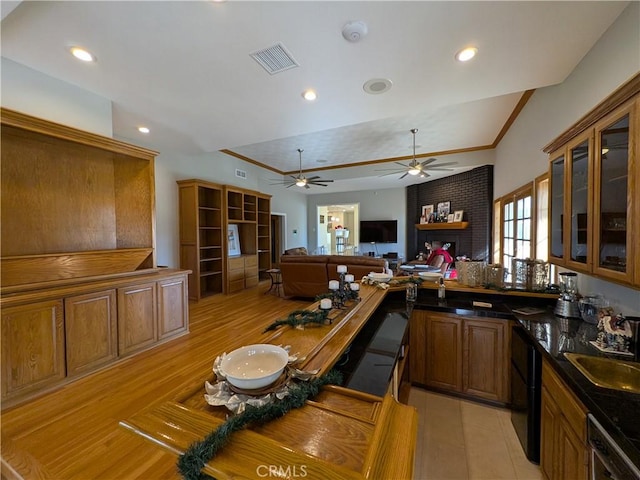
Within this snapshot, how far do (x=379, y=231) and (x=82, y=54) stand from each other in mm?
7995

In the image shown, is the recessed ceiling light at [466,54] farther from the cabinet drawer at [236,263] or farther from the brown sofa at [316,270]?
the cabinet drawer at [236,263]

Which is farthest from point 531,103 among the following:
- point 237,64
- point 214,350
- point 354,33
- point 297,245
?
point 297,245

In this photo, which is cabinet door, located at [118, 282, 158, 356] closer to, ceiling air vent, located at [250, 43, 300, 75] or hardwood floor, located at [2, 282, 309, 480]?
hardwood floor, located at [2, 282, 309, 480]

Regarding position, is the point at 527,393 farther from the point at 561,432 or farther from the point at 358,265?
the point at 358,265

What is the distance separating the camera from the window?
314 centimetres

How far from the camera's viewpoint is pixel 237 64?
2.32 metres

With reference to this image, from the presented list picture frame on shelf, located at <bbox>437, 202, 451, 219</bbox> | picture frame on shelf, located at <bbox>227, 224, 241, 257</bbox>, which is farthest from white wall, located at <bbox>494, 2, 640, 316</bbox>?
picture frame on shelf, located at <bbox>227, 224, 241, 257</bbox>

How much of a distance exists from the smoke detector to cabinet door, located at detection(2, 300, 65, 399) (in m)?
3.39

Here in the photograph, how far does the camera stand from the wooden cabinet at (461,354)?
7.09 feet

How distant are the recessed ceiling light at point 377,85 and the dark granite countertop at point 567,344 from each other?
2158 mm

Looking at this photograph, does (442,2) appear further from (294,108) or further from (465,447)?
(465,447)

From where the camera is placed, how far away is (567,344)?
151cm

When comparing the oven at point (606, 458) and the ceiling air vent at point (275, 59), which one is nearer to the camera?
the oven at point (606, 458)

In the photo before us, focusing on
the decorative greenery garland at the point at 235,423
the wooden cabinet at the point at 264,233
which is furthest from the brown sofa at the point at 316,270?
the decorative greenery garland at the point at 235,423
